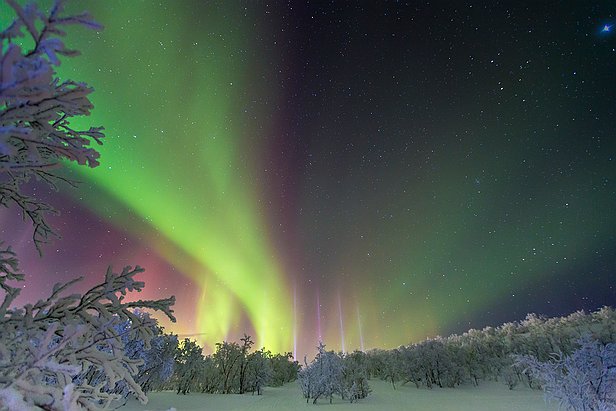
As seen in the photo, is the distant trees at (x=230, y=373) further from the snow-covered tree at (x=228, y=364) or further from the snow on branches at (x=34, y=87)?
the snow on branches at (x=34, y=87)

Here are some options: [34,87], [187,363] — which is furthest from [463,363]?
[34,87]

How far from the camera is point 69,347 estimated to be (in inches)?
103

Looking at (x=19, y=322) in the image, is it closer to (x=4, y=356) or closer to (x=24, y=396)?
(x=4, y=356)

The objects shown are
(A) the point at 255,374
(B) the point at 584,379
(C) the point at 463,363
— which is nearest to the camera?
(B) the point at 584,379

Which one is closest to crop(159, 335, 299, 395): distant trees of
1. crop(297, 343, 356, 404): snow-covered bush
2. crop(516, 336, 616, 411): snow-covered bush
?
crop(297, 343, 356, 404): snow-covered bush

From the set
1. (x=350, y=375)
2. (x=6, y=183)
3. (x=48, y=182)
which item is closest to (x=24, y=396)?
(x=6, y=183)

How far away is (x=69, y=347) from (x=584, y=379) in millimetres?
15623

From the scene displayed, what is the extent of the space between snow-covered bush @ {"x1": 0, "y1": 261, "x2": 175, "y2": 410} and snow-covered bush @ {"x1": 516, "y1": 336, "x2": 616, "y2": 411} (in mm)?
13183

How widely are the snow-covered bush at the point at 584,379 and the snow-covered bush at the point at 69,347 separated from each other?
1318 cm

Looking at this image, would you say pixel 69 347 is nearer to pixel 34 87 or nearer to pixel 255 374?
pixel 34 87

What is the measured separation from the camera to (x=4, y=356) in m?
2.05

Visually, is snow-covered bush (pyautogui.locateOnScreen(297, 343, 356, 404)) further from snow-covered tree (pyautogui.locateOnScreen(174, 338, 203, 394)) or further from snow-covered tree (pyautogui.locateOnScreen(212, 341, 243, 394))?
snow-covered tree (pyautogui.locateOnScreen(212, 341, 243, 394))

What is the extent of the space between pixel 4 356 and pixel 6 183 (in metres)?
1.98

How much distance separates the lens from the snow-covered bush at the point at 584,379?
10680 millimetres
